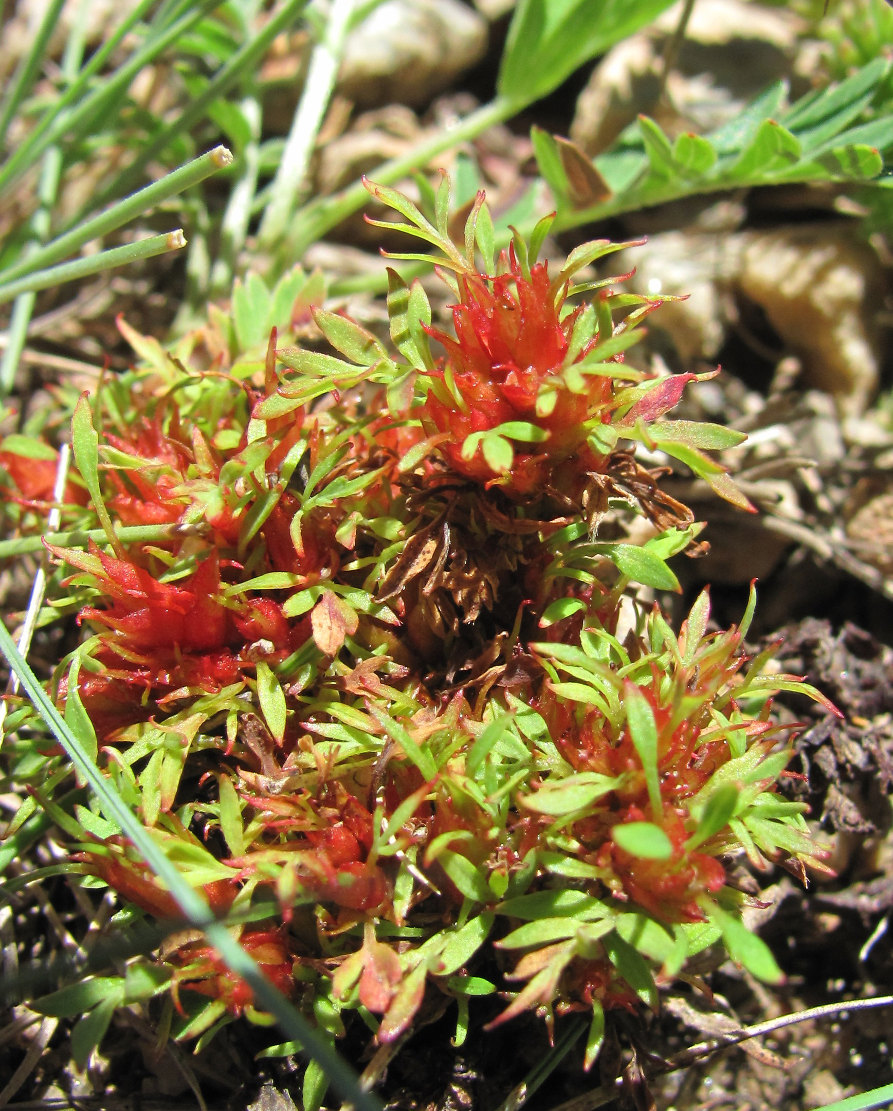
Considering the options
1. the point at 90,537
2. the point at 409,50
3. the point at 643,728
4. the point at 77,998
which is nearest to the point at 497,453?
the point at 643,728

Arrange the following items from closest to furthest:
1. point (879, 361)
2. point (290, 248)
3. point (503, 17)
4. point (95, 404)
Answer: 1. point (95, 404)
2. point (290, 248)
3. point (879, 361)
4. point (503, 17)

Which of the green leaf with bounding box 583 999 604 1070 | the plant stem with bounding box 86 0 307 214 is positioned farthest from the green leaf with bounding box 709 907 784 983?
the plant stem with bounding box 86 0 307 214

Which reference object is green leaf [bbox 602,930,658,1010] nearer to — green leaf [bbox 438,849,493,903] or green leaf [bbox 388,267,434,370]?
green leaf [bbox 438,849,493,903]

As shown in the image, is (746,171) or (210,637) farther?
Result: (746,171)

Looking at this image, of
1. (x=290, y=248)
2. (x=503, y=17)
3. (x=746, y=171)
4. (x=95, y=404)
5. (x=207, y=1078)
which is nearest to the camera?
(x=207, y=1078)

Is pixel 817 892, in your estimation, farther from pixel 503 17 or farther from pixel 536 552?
pixel 503 17

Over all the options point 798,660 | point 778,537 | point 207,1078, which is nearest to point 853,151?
point 778,537

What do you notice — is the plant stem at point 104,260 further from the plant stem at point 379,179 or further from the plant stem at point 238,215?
the plant stem at point 379,179
